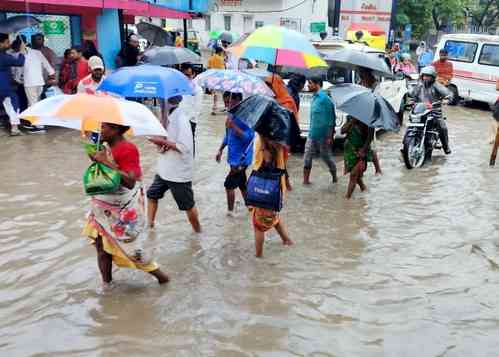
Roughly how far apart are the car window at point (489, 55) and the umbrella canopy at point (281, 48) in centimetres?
1041

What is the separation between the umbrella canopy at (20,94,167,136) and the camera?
11.8 feet

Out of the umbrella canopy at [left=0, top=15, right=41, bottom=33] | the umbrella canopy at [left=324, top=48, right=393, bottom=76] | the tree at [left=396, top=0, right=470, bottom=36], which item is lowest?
the umbrella canopy at [left=324, top=48, right=393, bottom=76]

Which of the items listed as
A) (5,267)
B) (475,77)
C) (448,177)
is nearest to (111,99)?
(5,267)

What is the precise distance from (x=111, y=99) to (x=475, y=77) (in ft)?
46.3

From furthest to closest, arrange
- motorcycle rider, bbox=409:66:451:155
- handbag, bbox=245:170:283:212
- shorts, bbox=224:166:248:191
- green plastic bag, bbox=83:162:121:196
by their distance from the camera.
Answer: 1. motorcycle rider, bbox=409:66:451:155
2. shorts, bbox=224:166:248:191
3. handbag, bbox=245:170:283:212
4. green plastic bag, bbox=83:162:121:196

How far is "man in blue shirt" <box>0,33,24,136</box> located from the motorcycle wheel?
6.65 meters

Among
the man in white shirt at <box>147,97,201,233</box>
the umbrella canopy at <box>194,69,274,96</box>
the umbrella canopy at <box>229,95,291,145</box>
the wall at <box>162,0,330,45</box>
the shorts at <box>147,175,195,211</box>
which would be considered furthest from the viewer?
the wall at <box>162,0,330,45</box>

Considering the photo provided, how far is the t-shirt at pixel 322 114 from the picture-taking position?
7270 millimetres

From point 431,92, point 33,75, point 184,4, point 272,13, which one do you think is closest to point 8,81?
point 33,75

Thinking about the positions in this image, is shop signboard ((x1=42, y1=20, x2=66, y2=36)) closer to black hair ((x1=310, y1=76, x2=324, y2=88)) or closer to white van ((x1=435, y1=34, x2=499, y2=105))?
black hair ((x1=310, y1=76, x2=324, y2=88))

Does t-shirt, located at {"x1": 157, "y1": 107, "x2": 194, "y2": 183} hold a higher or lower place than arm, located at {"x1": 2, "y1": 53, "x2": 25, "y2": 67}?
lower

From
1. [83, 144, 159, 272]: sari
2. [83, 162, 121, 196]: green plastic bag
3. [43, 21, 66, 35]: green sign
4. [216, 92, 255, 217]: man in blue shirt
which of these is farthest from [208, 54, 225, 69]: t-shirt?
[83, 162, 121, 196]: green plastic bag

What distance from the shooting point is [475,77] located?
50.7 feet

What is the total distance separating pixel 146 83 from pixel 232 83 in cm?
118
